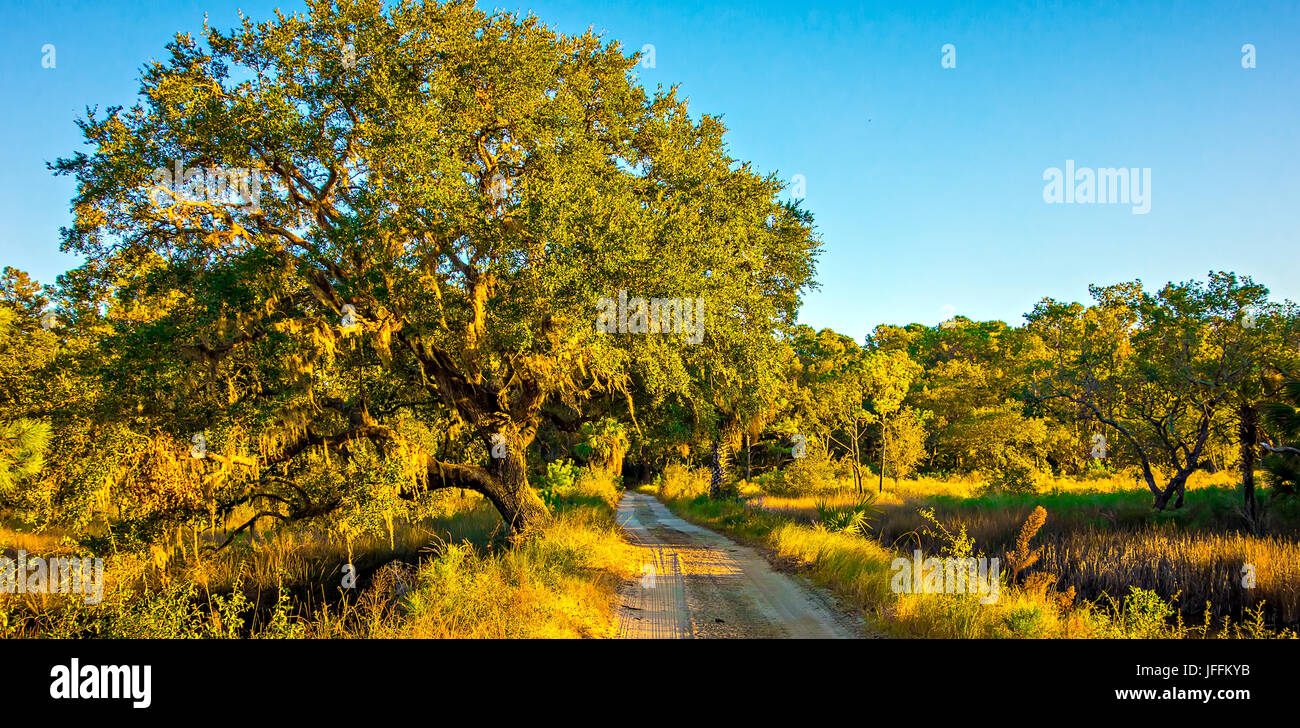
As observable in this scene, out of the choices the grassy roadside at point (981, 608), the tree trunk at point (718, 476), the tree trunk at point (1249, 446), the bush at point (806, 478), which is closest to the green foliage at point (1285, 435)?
the tree trunk at point (1249, 446)

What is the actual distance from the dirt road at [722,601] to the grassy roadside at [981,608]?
0.56 metres

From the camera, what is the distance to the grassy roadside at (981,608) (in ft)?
23.4

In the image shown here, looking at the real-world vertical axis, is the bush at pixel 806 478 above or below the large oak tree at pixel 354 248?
below

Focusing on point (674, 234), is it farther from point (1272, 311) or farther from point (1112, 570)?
point (1272, 311)

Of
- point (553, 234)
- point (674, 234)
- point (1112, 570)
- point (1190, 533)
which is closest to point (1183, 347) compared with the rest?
point (1190, 533)

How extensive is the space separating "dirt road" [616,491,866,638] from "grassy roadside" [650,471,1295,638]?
22.2 inches

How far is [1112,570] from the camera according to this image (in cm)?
1177

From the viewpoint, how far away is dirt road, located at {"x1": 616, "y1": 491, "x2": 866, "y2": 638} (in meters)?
8.57

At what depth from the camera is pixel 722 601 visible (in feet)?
33.7

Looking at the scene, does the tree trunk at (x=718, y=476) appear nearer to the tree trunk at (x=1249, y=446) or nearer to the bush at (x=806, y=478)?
the bush at (x=806, y=478)

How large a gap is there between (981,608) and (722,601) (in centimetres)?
401

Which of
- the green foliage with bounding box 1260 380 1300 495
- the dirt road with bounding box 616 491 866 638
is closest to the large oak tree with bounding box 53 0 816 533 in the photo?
the dirt road with bounding box 616 491 866 638

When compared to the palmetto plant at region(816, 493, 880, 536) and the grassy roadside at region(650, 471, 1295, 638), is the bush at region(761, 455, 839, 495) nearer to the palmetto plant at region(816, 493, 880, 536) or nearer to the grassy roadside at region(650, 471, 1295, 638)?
the palmetto plant at region(816, 493, 880, 536)

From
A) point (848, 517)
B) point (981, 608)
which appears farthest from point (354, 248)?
point (848, 517)
